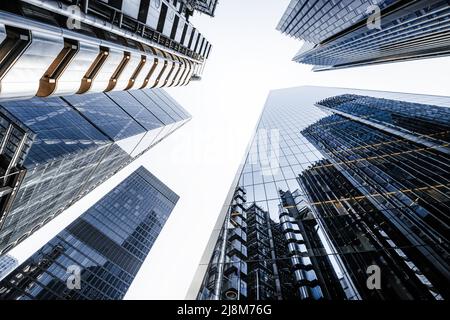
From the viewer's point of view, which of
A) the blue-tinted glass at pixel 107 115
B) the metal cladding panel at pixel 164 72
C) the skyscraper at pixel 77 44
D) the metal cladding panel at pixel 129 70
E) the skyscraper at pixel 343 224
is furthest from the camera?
the blue-tinted glass at pixel 107 115

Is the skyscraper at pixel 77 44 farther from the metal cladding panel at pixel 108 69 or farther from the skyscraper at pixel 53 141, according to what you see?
the skyscraper at pixel 53 141

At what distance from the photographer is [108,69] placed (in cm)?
1479

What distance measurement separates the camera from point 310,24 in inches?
2266

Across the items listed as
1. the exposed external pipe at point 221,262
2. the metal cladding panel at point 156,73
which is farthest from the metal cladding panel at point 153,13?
the exposed external pipe at point 221,262

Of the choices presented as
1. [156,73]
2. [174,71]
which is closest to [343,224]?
[156,73]

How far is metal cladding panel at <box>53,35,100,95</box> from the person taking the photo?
11.3 m

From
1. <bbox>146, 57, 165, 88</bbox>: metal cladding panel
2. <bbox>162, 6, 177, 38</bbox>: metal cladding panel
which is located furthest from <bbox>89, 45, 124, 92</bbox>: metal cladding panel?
<bbox>162, 6, 177, 38</bbox>: metal cladding panel

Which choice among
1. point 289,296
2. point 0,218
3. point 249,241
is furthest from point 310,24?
point 0,218

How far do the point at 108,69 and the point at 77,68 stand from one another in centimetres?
292

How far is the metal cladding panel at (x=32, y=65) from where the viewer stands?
8547mm

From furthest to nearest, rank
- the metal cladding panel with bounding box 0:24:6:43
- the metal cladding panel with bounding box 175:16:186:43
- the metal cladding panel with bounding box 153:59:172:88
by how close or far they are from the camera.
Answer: the metal cladding panel with bounding box 153:59:172:88
the metal cladding panel with bounding box 175:16:186:43
the metal cladding panel with bounding box 0:24:6:43

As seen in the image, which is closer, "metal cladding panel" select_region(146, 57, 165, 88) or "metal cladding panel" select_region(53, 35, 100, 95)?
"metal cladding panel" select_region(53, 35, 100, 95)

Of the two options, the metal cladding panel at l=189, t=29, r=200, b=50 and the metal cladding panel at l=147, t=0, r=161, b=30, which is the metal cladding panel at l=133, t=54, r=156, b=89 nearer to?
the metal cladding panel at l=147, t=0, r=161, b=30

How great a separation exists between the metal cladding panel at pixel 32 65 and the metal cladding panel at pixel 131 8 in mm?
5707
